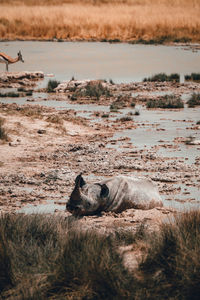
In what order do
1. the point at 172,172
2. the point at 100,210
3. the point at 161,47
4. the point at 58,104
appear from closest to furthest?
A: 1. the point at 100,210
2. the point at 172,172
3. the point at 58,104
4. the point at 161,47

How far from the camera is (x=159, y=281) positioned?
5406mm

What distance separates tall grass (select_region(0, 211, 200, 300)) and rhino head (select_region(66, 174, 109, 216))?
940 millimetres

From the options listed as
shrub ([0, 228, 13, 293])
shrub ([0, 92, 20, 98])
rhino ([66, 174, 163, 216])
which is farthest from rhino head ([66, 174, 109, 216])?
shrub ([0, 92, 20, 98])

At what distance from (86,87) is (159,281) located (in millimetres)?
18261

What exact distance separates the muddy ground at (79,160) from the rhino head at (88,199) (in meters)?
0.16

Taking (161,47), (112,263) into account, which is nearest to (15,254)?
(112,263)

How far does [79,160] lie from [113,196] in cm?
377

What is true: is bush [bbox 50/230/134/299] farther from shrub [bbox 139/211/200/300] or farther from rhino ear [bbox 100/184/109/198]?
rhino ear [bbox 100/184/109/198]

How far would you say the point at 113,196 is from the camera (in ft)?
26.3

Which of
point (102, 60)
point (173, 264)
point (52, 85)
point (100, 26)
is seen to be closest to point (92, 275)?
point (173, 264)

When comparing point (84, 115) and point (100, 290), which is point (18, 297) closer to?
point (100, 290)

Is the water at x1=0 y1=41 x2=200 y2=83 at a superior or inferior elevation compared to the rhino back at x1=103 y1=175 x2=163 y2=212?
inferior

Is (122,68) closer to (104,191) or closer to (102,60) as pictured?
(102,60)

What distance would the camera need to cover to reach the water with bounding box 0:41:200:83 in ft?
98.2
